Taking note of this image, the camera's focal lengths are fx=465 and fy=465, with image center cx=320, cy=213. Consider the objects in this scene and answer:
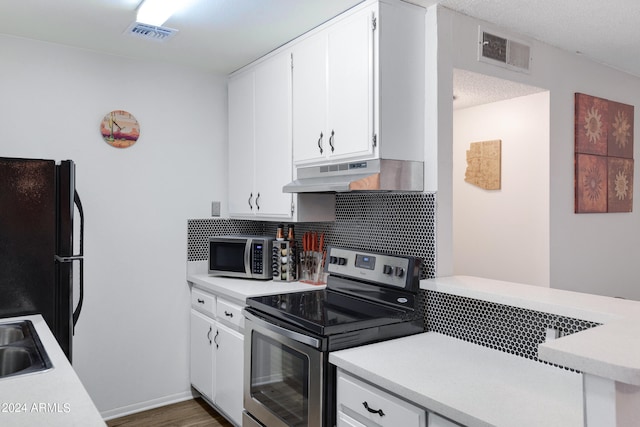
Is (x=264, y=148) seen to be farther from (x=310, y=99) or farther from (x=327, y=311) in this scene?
(x=327, y=311)

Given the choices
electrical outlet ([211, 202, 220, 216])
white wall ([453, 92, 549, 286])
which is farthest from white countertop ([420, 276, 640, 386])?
electrical outlet ([211, 202, 220, 216])

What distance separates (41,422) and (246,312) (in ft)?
4.83

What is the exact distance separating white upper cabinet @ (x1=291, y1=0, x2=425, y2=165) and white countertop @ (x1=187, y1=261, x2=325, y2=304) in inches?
32.9

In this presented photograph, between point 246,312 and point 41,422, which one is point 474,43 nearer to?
point 246,312

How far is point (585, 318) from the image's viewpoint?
5.32 feet

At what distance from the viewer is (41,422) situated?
1073 millimetres

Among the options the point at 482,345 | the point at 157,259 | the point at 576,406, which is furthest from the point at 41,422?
the point at 157,259

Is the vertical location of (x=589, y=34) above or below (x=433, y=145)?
above

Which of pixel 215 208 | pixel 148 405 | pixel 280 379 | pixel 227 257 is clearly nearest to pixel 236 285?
pixel 227 257

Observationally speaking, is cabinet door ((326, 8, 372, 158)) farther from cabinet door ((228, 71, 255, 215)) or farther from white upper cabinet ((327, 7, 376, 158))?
cabinet door ((228, 71, 255, 215))

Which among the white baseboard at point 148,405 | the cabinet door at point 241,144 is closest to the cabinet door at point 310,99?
the cabinet door at point 241,144

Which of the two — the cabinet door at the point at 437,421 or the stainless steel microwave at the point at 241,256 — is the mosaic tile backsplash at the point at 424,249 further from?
the cabinet door at the point at 437,421

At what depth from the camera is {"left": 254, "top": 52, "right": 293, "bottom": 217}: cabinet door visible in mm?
2848

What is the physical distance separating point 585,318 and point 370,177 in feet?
3.37
